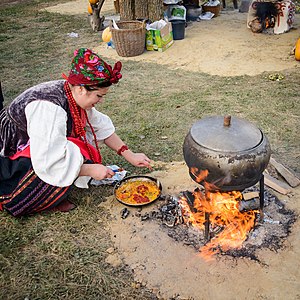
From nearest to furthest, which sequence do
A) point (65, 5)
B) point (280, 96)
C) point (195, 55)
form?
point (280, 96), point (195, 55), point (65, 5)

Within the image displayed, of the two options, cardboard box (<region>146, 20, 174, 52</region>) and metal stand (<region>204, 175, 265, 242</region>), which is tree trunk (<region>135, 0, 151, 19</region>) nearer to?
cardboard box (<region>146, 20, 174, 52</region>)

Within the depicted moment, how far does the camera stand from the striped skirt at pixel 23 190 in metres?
2.88

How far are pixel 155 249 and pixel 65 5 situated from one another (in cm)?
1176

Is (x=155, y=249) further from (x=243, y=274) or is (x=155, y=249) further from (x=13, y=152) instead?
(x=13, y=152)

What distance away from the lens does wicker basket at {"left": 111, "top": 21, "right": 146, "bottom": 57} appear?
7066 millimetres

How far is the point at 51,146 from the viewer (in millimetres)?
2629

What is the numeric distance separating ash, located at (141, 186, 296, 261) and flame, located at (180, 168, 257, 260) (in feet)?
0.12

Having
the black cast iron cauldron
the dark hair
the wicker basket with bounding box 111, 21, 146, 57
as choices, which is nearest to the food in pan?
the black cast iron cauldron

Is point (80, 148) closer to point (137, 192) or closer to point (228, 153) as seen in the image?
point (137, 192)

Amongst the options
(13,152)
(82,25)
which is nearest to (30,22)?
(82,25)

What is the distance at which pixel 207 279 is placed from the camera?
251 cm

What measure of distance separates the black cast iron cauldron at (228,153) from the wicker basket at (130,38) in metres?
5.06

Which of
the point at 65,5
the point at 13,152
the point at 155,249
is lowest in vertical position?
the point at 65,5

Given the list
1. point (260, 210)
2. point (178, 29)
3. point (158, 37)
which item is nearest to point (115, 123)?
point (260, 210)
